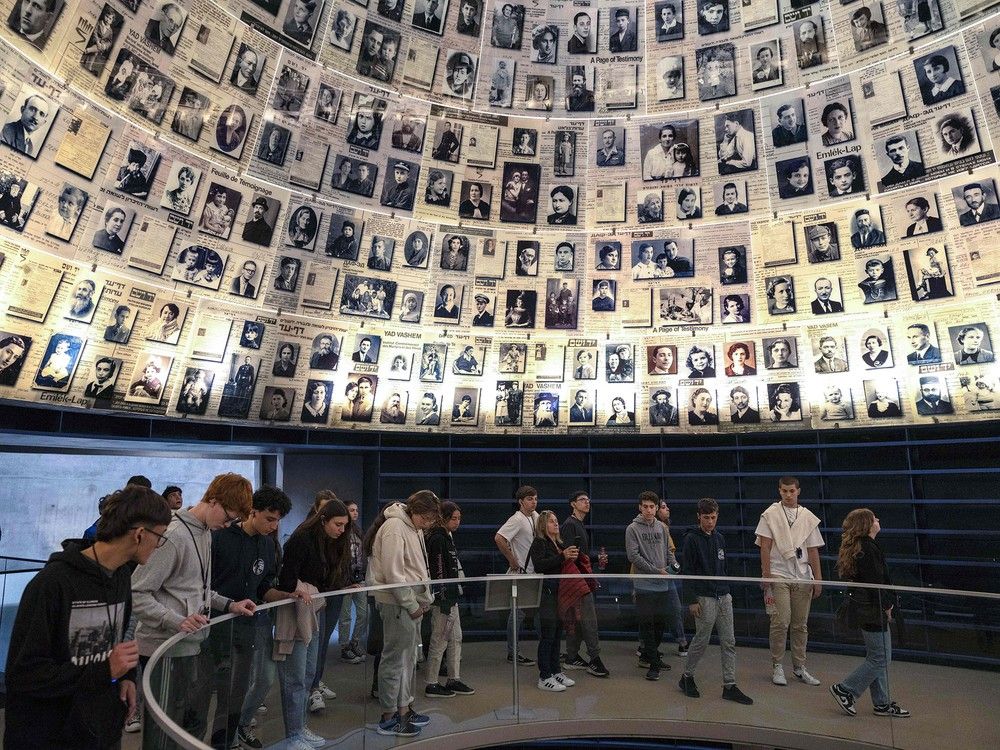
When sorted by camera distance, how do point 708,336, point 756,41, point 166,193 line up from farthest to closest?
1. point 708,336
2. point 756,41
3. point 166,193

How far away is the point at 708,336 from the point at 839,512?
267 centimetres

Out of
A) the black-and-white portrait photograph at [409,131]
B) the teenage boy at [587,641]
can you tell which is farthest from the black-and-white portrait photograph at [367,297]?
the teenage boy at [587,641]

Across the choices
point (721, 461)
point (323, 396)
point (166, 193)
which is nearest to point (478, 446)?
point (323, 396)

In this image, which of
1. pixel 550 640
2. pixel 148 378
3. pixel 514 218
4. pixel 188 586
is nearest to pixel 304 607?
pixel 188 586

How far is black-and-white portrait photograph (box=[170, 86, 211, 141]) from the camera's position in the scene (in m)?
7.84

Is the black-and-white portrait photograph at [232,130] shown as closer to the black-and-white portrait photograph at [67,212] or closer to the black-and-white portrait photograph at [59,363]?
the black-and-white portrait photograph at [67,212]

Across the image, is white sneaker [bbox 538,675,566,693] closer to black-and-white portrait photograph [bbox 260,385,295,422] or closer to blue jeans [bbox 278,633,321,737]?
blue jeans [bbox 278,633,321,737]

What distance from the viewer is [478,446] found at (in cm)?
1037

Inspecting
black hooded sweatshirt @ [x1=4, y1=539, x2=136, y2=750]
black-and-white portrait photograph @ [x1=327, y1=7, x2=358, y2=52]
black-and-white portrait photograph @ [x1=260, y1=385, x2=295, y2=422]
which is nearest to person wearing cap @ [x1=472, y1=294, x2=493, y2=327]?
black-and-white portrait photograph @ [x1=260, y1=385, x2=295, y2=422]

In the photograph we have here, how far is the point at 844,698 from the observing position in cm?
575

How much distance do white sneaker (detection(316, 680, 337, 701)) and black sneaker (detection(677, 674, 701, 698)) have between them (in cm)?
287

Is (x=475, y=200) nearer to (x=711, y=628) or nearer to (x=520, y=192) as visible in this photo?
(x=520, y=192)

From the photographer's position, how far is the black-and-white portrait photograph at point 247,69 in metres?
8.25

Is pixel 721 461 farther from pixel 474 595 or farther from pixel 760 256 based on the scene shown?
pixel 474 595
